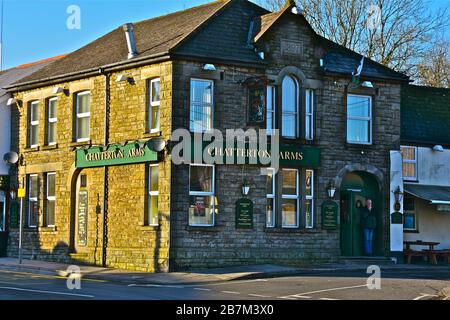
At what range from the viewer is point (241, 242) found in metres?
30.3

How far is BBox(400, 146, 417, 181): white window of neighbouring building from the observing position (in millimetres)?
35844

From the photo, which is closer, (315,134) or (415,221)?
(315,134)

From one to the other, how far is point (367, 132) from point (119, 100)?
348 inches

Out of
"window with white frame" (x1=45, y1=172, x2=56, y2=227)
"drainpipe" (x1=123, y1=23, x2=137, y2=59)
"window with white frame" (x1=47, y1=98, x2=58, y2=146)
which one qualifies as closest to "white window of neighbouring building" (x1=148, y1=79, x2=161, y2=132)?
"drainpipe" (x1=123, y1=23, x2=137, y2=59)

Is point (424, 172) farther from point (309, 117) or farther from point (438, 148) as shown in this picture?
point (309, 117)

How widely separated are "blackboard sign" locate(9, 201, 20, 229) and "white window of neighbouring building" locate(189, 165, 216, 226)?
9189 millimetres

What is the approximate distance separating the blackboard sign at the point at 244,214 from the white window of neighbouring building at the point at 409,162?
8.00m

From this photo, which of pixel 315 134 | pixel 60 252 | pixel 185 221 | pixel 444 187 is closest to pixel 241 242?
pixel 185 221

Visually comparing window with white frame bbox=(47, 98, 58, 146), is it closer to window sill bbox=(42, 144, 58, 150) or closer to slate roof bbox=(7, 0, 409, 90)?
window sill bbox=(42, 144, 58, 150)

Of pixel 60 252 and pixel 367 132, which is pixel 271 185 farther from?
pixel 60 252

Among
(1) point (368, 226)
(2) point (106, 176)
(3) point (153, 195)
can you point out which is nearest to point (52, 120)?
(2) point (106, 176)

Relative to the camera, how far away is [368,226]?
33312 millimetres
